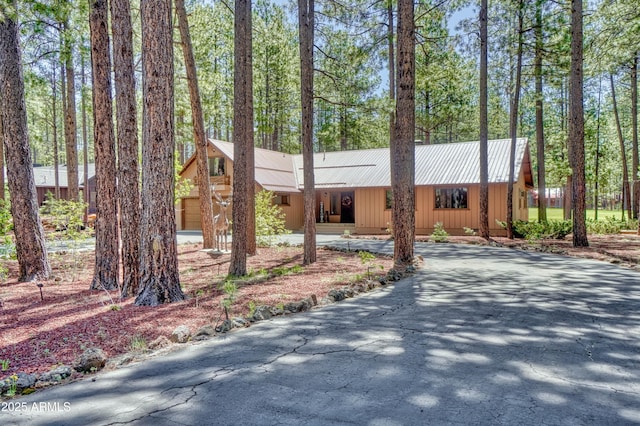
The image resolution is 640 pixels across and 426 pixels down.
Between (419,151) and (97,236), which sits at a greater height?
(419,151)

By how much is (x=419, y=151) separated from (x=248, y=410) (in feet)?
76.9

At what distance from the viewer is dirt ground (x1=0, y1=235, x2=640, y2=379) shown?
4219 millimetres

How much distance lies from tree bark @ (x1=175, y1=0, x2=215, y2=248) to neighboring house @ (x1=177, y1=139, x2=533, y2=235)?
5.50 metres

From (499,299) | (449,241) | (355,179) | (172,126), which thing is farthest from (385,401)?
(355,179)

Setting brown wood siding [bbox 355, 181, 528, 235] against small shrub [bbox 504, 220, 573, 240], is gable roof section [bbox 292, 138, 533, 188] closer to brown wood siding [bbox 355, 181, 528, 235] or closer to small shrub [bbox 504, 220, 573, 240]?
brown wood siding [bbox 355, 181, 528, 235]

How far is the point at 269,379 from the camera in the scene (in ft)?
11.0

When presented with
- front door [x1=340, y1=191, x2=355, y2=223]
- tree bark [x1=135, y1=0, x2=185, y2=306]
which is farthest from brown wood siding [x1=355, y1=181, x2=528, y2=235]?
tree bark [x1=135, y1=0, x2=185, y2=306]

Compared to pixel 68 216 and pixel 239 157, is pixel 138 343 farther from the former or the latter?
pixel 68 216

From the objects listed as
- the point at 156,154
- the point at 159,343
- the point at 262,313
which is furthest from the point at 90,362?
the point at 156,154

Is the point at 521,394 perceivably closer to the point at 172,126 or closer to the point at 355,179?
the point at 172,126

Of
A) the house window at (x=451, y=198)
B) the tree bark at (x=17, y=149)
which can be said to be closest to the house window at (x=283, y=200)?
the house window at (x=451, y=198)

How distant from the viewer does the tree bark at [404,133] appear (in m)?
9.43

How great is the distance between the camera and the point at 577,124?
1327 cm

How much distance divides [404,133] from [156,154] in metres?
5.62
